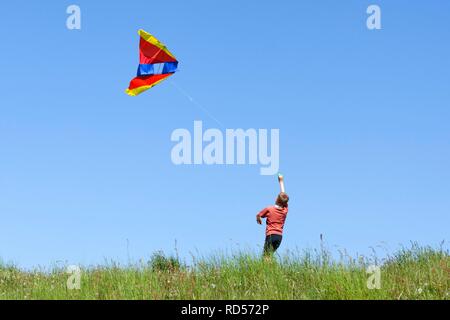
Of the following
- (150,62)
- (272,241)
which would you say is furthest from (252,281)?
(150,62)

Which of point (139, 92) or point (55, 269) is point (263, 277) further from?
point (139, 92)

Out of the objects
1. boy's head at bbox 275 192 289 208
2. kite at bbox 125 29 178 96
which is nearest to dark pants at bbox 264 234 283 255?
boy's head at bbox 275 192 289 208

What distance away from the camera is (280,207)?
1597 centimetres

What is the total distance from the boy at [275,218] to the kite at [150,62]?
5858mm

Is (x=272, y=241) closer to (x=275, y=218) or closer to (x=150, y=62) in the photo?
(x=275, y=218)

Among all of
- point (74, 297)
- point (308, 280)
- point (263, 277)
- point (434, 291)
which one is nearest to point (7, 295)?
point (74, 297)

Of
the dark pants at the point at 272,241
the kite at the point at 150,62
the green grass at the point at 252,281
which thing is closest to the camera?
the green grass at the point at 252,281

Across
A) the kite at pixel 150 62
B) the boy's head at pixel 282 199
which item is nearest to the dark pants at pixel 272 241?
the boy's head at pixel 282 199

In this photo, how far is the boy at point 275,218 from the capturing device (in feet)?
51.9

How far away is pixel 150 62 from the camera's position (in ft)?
63.6

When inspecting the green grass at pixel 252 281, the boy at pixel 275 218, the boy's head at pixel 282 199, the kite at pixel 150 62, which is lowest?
the green grass at pixel 252 281

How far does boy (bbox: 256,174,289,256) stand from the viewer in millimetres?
15828

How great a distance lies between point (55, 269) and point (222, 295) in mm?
5197

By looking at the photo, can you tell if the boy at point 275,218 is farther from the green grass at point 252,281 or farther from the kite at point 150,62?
the kite at point 150,62
